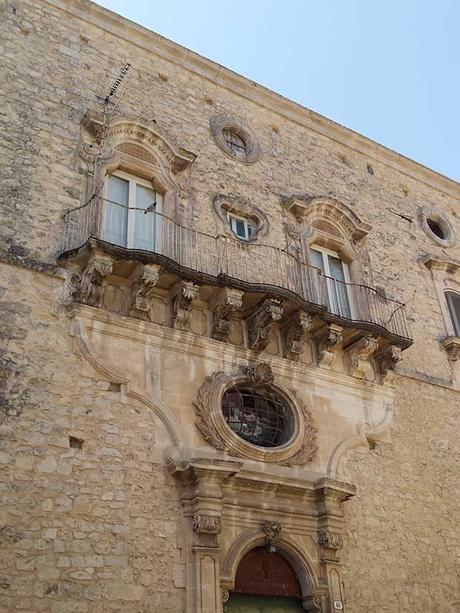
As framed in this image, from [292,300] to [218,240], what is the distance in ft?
5.72

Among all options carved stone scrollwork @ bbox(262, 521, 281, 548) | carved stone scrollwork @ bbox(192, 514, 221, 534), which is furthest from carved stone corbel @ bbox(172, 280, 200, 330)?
carved stone scrollwork @ bbox(262, 521, 281, 548)

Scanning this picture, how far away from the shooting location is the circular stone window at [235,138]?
13562mm

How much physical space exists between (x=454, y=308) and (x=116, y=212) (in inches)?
308

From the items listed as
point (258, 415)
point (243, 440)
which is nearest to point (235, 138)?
point (258, 415)

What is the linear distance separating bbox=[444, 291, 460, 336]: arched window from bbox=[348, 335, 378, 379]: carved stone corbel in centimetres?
362

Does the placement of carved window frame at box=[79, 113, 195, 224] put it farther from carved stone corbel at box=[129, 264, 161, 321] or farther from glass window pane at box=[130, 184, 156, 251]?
carved stone corbel at box=[129, 264, 161, 321]

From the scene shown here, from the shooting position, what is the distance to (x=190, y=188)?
1230cm

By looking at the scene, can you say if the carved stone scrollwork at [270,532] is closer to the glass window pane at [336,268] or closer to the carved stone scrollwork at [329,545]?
the carved stone scrollwork at [329,545]

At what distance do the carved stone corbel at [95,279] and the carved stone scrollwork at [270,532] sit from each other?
3720mm

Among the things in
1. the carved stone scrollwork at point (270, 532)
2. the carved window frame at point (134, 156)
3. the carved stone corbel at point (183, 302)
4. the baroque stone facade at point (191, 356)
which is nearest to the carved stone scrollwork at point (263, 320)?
the baroque stone facade at point (191, 356)

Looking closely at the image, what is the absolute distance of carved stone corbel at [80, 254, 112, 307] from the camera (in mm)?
9617

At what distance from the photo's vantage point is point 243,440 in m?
10.0

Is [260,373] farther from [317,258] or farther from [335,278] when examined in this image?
[317,258]

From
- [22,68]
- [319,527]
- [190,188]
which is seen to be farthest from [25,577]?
[22,68]
